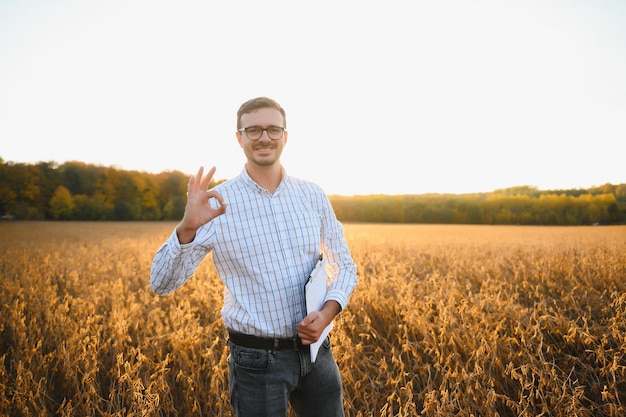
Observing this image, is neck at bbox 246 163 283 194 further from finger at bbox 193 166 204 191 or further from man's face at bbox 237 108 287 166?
finger at bbox 193 166 204 191

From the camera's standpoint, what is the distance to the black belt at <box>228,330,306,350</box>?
1.63 m

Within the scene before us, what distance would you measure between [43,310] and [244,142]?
4545 mm

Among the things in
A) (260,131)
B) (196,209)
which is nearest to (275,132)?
(260,131)

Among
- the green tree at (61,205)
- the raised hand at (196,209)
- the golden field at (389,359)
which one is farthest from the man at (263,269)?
the green tree at (61,205)

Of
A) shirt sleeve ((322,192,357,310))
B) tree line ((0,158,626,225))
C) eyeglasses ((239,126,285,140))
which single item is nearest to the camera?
eyeglasses ((239,126,285,140))

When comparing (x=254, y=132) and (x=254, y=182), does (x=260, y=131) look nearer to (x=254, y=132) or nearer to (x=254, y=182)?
(x=254, y=132)

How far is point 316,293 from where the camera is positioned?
173 cm

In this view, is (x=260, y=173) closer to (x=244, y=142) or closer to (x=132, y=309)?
(x=244, y=142)

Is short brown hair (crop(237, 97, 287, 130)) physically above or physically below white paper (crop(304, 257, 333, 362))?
above

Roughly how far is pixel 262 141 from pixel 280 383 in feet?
3.68

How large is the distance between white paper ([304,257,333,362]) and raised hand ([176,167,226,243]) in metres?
0.54

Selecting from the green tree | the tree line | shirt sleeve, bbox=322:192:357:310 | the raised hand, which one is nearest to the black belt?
shirt sleeve, bbox=322:192:357:310

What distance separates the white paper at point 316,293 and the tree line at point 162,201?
134 feet

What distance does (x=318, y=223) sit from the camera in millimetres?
1932
